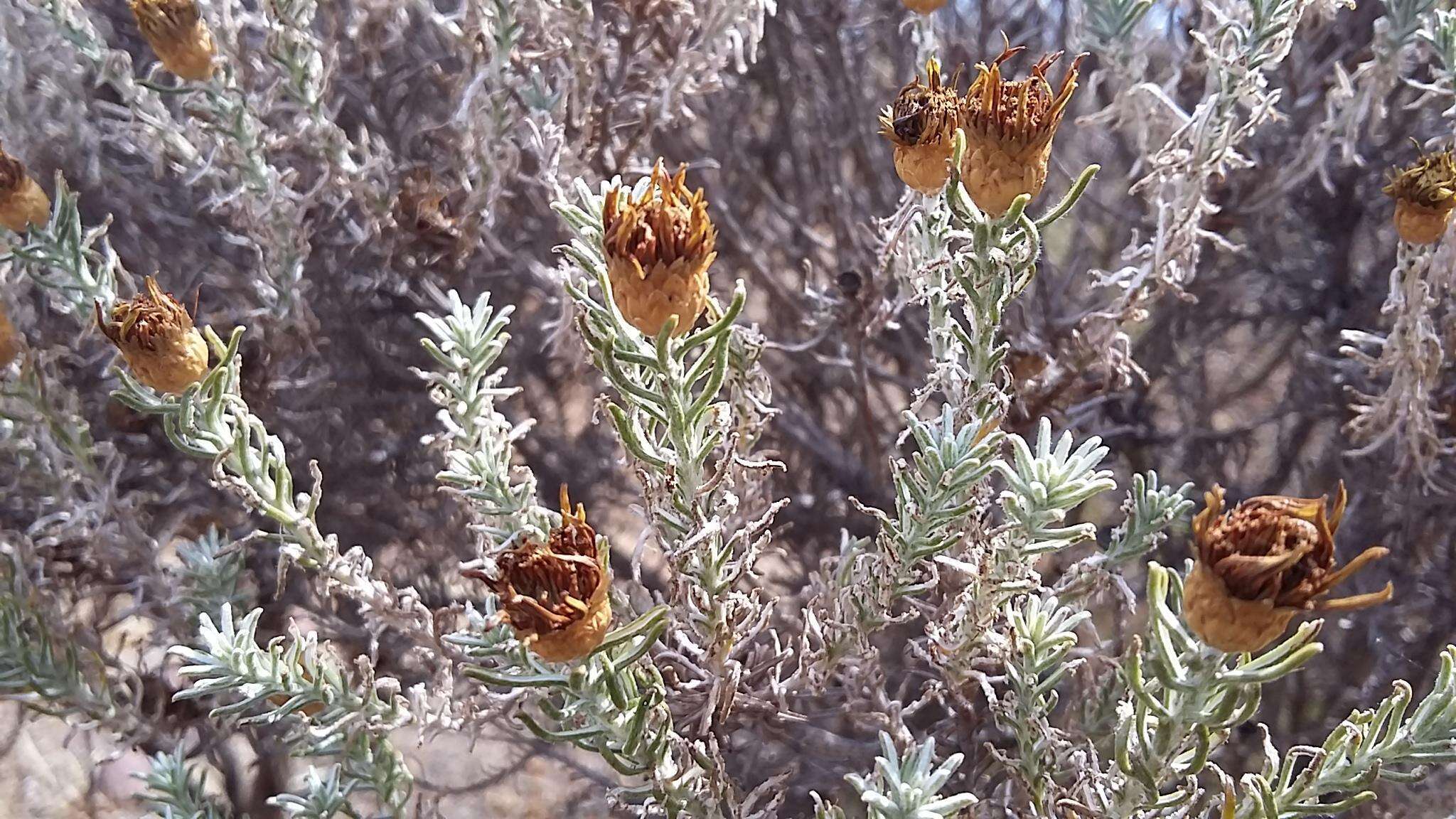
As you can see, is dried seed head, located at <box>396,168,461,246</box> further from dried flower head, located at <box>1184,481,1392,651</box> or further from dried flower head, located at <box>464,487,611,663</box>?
dried flower head, located at <box>1184,481,1392,651</box>

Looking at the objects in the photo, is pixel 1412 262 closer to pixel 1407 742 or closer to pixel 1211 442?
pixel 1407 742

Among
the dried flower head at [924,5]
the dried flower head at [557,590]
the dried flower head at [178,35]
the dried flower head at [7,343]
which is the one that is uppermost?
the dried flower head at [924,5]

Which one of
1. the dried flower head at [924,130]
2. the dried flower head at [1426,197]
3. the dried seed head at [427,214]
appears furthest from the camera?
the dried seed head at [427,214]

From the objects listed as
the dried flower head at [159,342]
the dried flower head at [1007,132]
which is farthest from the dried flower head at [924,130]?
the dried flower head at [159,342]

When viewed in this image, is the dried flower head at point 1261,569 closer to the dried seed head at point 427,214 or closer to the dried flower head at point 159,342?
the dried flower head at point 159,342

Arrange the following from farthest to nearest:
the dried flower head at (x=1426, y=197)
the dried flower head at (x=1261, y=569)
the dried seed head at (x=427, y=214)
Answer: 1. the dried seed head at (x=427, y=214)
2. the dried flower head at (x=1426, y=197)
3. the dried flower head at (x=1261, y=569)

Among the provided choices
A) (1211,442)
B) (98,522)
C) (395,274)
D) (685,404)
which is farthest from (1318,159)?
(98,522)

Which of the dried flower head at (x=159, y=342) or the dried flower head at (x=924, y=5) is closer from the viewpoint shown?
the dried flower head at (x=159, y=342)
